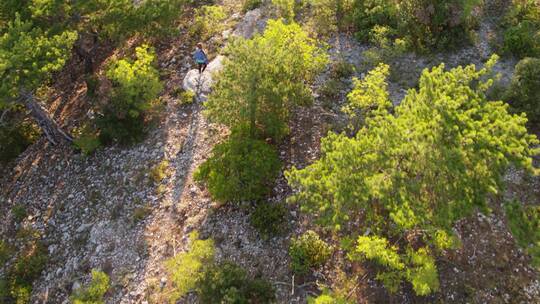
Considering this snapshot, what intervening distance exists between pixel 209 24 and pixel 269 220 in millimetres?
15665

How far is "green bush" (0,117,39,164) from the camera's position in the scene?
962 inches

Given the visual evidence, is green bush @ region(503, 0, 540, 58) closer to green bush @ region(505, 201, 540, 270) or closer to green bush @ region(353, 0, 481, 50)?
green bush @ region(353, 0, 481, 50)

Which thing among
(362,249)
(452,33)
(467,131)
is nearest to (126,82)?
(362,249)

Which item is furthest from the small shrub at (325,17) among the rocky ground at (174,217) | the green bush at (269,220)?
the green bush at (269,220)

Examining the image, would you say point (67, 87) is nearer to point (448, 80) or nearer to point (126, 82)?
point (126, 82)

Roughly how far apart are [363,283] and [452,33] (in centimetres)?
1485

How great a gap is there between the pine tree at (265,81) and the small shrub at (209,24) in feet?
29.0

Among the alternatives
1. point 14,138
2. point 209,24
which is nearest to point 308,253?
point 209,24

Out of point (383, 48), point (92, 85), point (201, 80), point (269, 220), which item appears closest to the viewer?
point (269, 220)

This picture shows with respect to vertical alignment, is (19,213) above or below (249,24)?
below

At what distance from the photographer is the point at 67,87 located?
27.5m

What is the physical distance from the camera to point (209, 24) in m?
27.2

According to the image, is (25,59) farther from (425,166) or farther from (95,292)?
(425,166)

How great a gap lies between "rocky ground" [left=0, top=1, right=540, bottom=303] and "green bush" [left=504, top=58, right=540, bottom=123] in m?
3.03
